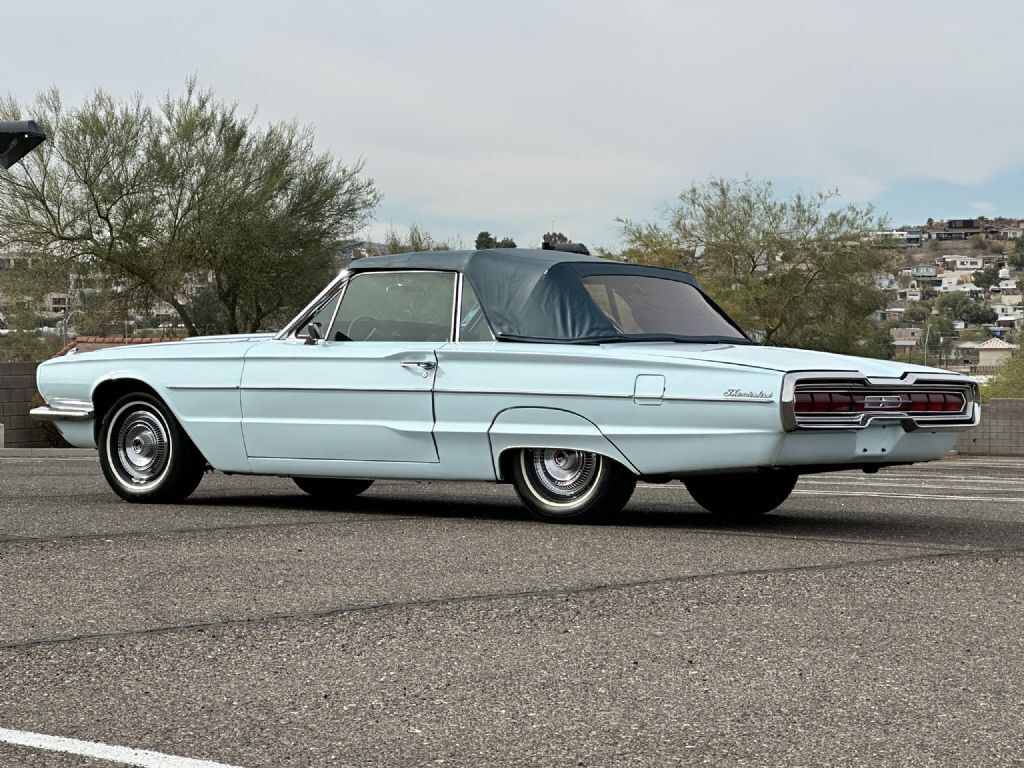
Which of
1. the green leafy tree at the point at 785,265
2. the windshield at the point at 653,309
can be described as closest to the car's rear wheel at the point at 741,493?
the windshield at the point at 653,309

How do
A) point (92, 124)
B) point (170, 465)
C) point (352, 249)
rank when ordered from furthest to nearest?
point (352, 249)
point (92, 124)
point (170, 465)

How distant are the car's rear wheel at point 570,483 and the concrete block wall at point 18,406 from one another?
62.0ft

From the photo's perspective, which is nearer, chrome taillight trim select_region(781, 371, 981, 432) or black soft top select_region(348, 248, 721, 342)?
chrome taillight trim select_region(781, 371, 981, 432)

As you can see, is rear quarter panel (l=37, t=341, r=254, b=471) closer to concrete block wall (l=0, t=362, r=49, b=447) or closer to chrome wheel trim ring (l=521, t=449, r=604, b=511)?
chrome wheel trim ring (l=521, t=449, r=604, b=511)

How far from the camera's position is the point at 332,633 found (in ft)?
19.8

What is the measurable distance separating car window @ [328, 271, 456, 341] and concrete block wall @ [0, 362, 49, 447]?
57.7ft

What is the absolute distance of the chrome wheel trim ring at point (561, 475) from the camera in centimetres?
924

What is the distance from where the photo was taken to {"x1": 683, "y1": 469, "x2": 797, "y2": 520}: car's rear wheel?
10.2 m

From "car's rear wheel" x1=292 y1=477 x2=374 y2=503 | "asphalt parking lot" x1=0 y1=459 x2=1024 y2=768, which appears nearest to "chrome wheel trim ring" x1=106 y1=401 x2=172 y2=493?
"asphalt parking lot" x1=0 y1=459 x2=1024 y2=768

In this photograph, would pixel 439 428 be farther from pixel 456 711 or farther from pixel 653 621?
pixel 456 711

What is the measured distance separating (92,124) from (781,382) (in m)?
35.8

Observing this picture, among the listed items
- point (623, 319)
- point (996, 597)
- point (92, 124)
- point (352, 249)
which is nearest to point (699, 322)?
point (623, 319)

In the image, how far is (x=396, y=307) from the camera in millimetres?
10227

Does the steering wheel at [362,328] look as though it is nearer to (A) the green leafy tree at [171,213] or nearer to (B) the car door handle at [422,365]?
(B) the car door handle at [422,365]
